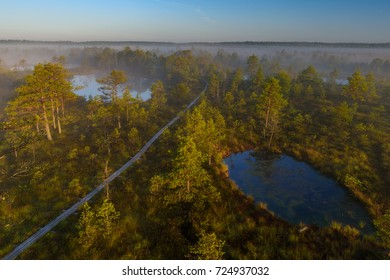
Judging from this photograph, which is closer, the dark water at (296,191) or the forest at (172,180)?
the forest at (172,180)

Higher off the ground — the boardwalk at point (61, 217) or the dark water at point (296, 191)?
the boardwalk at point (61, 217)

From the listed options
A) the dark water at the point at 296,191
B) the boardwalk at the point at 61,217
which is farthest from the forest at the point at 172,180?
the dark water at the point at 296,191

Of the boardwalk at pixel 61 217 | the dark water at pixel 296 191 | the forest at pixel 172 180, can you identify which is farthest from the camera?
the dark water at pixel 296 191

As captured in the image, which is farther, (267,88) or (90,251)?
(267,88)

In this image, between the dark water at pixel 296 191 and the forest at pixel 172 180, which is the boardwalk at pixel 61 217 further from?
the dark water at pixel 296 191

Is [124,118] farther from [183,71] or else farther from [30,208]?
[183,71]

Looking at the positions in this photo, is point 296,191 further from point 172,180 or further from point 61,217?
point 61,217

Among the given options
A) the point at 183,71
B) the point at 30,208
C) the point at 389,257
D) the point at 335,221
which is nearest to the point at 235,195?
the point at 335,221

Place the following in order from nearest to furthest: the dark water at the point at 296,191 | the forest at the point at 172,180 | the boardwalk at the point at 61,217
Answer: the boardwalk at the point at 61,217 < the forest at the point at 172,180 < the dark water at the point at 296,191

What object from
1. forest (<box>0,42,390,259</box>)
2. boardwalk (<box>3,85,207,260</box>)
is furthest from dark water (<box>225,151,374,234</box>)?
boardwalk (<box>3,85,207,260</box>)
